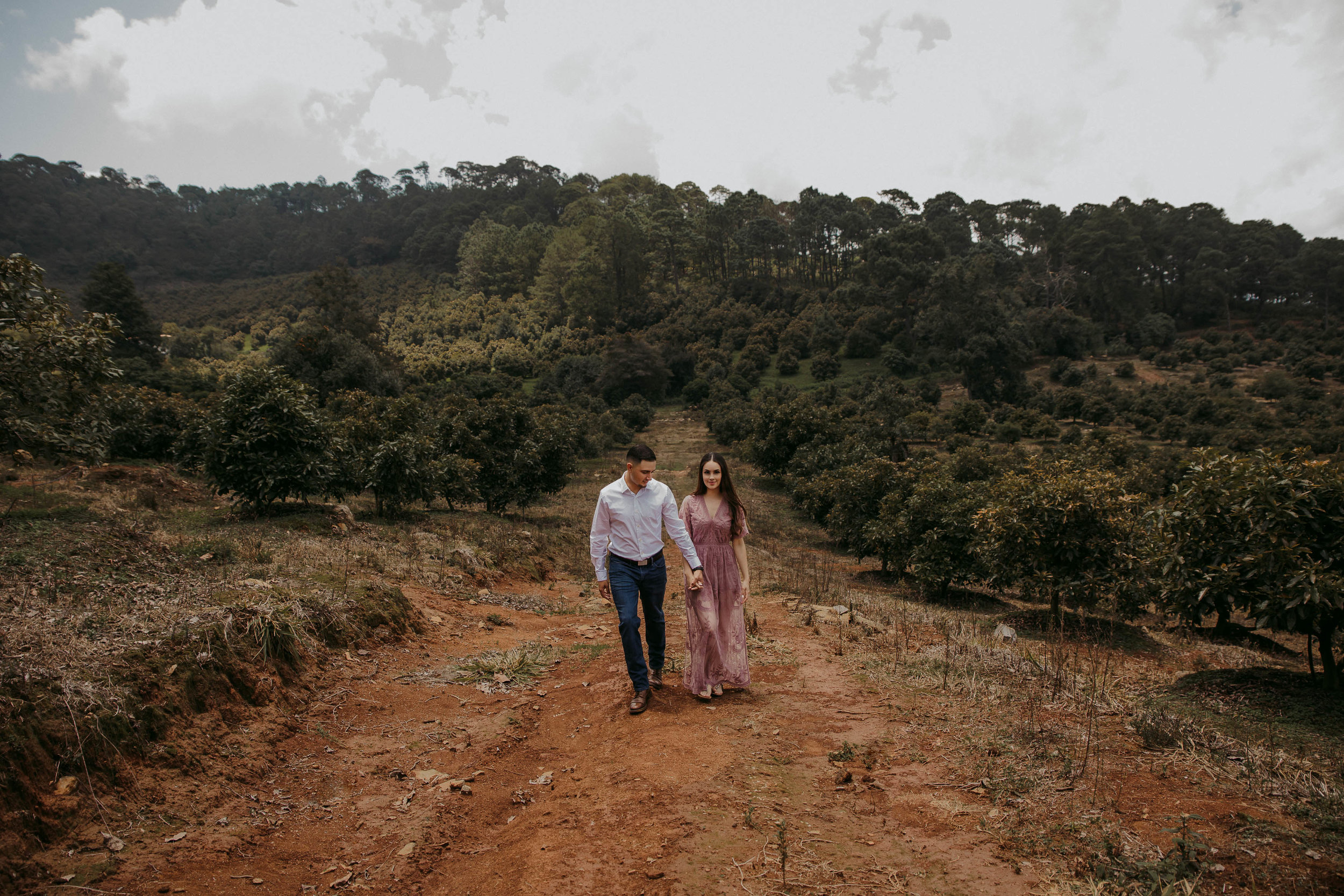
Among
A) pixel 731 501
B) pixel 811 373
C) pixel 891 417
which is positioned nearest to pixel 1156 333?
pixel 811 373

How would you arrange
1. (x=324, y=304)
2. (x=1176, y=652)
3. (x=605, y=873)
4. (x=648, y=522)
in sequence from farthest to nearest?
(x=324, y=304)
(x=1176, y=652)
(x=648, y=522)
(x=605, y=873)

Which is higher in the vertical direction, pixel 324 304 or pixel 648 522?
pixel 324 304

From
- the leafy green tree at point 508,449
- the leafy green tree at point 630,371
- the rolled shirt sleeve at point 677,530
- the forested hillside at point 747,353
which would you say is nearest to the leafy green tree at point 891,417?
the forested hillside at point 747,353

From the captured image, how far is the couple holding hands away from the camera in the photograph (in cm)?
512

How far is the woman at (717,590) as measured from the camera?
5312 mm

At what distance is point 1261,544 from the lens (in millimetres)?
6402

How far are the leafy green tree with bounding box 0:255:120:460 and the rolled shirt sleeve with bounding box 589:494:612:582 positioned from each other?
28.9 ft

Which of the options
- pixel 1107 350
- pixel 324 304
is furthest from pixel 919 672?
pixel 1107 350

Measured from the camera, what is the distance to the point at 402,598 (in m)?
7.63

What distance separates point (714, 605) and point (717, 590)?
0.39ft

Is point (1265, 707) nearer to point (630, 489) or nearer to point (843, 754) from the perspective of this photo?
point (843, 754)

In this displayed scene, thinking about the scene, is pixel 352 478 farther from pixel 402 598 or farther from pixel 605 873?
pixel 605 873

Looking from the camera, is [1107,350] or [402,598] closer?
[402,598]

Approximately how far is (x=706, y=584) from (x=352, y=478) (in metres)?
11.9
